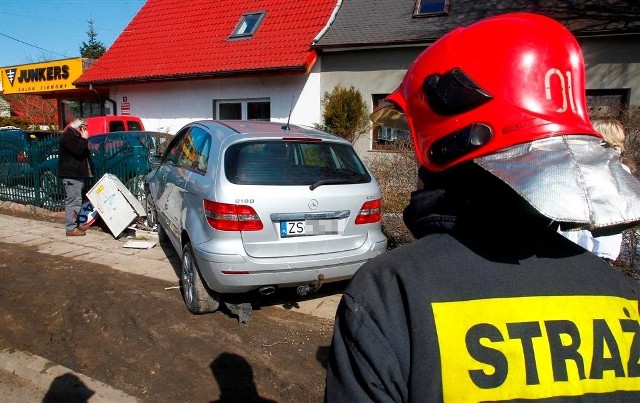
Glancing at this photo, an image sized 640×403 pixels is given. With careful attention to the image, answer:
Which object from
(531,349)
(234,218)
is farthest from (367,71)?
(531,349)

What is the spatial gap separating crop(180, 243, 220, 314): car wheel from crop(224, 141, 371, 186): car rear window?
3.25 feet

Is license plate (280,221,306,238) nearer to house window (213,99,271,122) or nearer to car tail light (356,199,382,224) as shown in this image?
car tail light (356,199,382,224)

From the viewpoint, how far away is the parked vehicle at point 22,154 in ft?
29.6

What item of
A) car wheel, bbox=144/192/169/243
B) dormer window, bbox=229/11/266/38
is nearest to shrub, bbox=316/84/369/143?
dormer window, bbox=229/11/266/38

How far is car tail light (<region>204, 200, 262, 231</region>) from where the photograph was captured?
149 inches

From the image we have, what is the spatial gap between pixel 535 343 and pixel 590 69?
1028cm

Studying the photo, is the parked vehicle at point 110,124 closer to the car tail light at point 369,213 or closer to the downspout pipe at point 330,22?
the downspout pipe at point 330,22

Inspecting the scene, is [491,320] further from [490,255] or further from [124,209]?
[124,209]

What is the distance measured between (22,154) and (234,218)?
7.99 metres

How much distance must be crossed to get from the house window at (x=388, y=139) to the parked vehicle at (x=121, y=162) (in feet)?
13.6

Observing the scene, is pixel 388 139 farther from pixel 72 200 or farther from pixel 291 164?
pixel 72 200

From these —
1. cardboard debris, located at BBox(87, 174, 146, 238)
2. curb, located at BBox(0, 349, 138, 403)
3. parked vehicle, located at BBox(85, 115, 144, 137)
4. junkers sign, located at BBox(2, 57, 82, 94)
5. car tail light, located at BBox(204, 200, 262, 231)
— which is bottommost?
curb, located at BBox(0, 349, 138, 403)

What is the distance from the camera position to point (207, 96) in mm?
14055

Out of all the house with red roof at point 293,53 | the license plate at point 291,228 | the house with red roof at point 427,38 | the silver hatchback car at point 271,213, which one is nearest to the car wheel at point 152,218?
the silver hatchback car at point 271,213
